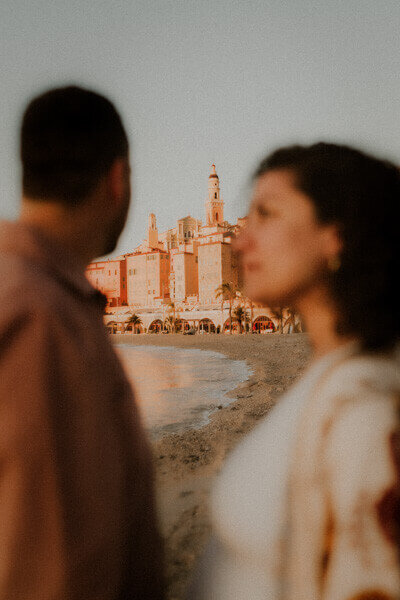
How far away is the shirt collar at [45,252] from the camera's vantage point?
1025 mm

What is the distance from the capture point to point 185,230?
103 metres

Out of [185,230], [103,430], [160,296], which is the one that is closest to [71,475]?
[103,430]

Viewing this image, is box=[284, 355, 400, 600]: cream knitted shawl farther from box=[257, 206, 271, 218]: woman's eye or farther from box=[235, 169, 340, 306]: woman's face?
box=[257, 206, 271, 218]: woman's eye

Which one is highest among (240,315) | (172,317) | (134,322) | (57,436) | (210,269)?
(210,269)

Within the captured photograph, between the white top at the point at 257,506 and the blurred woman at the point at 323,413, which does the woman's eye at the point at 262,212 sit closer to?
the blurred woman at the point at 323,413

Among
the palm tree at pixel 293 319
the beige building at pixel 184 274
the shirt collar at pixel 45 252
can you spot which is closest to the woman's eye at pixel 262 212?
the palm tree at pixel 293 319

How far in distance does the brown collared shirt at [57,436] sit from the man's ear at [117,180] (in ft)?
0.69

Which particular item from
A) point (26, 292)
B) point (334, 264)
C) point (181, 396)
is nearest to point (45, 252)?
point (26, 292)

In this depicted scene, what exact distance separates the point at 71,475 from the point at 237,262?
24.1 inches

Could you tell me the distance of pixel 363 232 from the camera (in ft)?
2.98

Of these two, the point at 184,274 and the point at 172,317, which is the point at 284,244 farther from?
the point at 184,274

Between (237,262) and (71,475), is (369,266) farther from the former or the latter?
(71,475)

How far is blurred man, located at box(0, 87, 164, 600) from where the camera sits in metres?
0.94

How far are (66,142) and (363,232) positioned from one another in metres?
0.72
